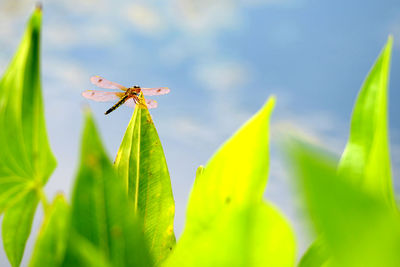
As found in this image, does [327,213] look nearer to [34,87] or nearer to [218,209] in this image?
[218,209]

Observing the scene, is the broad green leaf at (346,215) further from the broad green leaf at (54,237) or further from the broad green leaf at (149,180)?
the broad green leaf at (149,180)

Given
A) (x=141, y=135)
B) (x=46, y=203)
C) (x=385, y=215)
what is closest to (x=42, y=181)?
(x=46, y=203)

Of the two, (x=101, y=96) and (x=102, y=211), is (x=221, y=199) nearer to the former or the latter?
(x=102, y=211)

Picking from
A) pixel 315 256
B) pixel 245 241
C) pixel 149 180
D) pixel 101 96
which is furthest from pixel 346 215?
pixel 101 96

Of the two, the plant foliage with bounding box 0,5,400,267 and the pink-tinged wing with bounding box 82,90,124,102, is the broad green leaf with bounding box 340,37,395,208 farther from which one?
the pink-tinged wing with bounding box 82,90,124,102

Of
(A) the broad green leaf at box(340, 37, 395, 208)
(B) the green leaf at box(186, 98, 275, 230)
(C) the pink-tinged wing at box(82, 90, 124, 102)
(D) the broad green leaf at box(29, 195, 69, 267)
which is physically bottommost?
(D) the broad green leaf at box(29, 195, 69, 267)

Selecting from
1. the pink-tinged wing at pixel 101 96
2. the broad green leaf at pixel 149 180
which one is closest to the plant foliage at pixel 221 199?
the broad green leaf at pixel 149 180

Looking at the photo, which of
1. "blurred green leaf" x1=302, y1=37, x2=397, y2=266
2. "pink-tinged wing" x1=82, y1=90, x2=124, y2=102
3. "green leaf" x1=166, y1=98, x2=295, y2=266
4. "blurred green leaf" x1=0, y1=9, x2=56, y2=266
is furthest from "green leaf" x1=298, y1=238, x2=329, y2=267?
"pink-tinged wing" x1=82, y1=90, x2=124, y2=102
